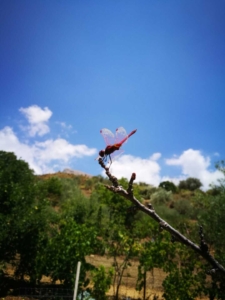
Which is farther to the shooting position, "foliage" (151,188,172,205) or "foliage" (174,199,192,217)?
"foliage" (151,188,172,205)

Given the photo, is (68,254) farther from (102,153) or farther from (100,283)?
(102,153)

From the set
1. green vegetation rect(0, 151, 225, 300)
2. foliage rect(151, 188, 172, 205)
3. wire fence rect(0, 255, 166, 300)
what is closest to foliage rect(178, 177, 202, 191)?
foliage rect(151, 188, 172, 205)

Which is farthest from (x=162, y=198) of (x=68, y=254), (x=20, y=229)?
(x=20, y=229)

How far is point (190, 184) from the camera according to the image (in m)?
67.9

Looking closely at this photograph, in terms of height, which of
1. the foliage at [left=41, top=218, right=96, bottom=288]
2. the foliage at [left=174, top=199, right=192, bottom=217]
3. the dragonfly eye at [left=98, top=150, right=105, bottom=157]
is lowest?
the foliage at [left=41, top=218, right=96, bottom=288]

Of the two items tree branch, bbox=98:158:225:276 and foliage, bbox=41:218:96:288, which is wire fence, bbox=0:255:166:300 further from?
tree branch, bbox=98:158:225:276

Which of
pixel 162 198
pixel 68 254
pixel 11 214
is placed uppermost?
pixel 162 198

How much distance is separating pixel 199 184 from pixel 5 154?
60.6 m

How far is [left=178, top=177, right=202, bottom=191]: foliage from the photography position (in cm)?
6719

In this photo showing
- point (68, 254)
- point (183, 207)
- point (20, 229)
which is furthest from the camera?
point (183, 207)

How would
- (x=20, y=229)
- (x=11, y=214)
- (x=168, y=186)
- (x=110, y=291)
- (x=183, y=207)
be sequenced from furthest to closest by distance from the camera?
(x=168, y=186) < (x=183, y=207) < (x=110, y=291) < (x=11, y=214) < (x=20, y=229)

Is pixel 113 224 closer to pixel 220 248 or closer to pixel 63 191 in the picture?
pixel 220 248

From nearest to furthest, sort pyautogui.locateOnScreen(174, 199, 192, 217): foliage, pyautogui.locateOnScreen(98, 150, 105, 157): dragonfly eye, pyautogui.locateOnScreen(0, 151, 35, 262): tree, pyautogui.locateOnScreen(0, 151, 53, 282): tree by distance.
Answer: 1. pyautogui.locateOnScreen(98, 150, 105, 157): dragonfly eye
2. pyautogui.locateOnScreen(0, 151, 35, 262): tree
3. pyautogui.locateOnScreen(0, 151, 53, 282): tree
4. pyautogui.locateOnScreen(174, 199, 192, 217): foliage

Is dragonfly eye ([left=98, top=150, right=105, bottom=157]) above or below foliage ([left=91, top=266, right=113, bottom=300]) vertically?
above
